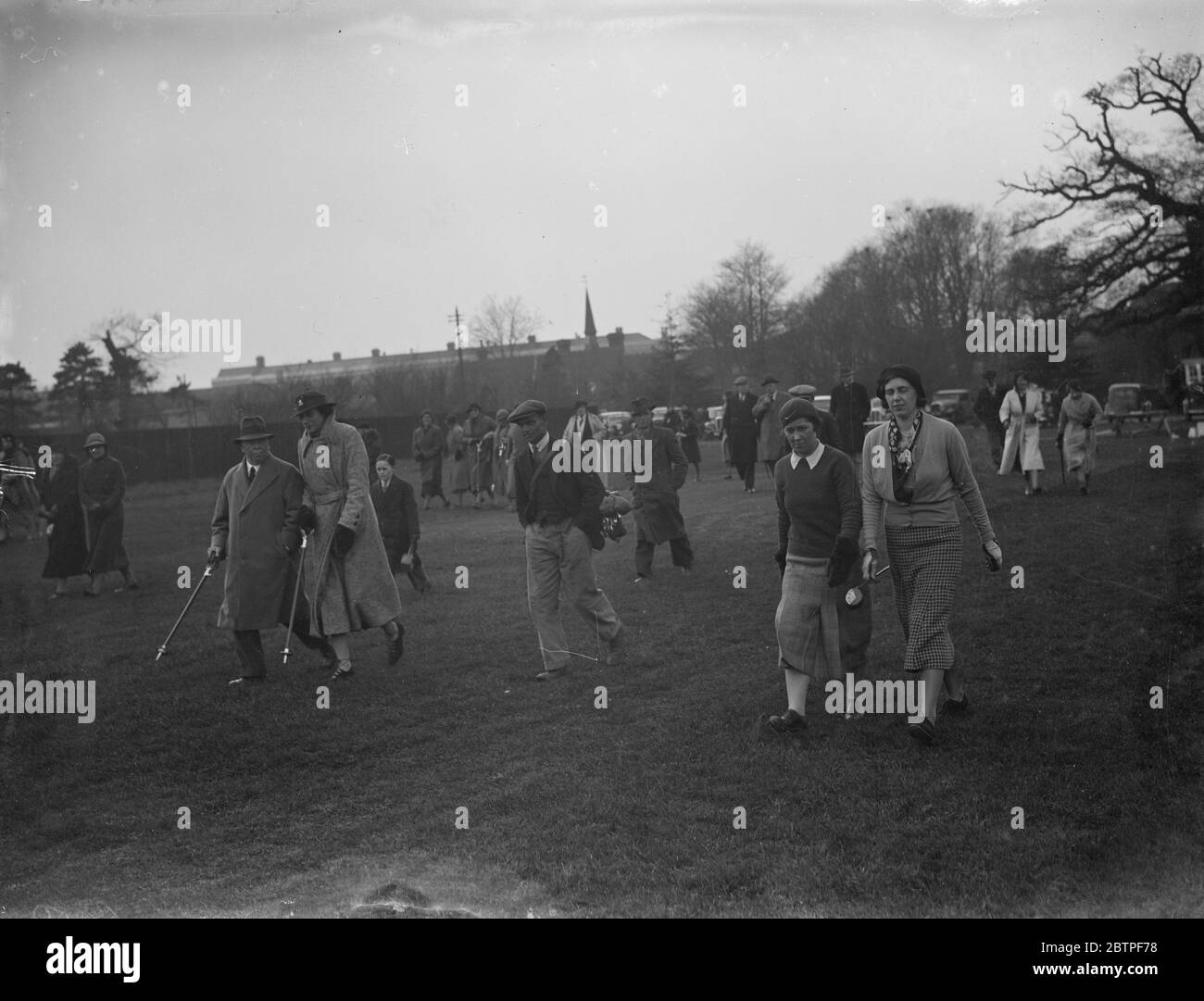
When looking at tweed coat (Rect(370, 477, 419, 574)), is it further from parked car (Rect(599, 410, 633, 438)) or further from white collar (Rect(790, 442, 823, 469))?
parked car (Rect(599, 410, 633, 438))

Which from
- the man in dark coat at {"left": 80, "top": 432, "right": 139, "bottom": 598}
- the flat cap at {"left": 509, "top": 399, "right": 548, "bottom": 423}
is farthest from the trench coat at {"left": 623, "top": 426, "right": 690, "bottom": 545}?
the man in dark coat at {"left": 80, "top": 432, "right": 139, "bottom": 598}

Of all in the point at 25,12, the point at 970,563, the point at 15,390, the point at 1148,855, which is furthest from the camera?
the point at 970,563

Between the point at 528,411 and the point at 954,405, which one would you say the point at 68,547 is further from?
the point at 954,405

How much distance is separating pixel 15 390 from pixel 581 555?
17.2 ft

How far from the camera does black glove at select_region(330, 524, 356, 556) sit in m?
7.52

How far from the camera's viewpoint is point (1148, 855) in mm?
4223

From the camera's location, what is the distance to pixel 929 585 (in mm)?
5703

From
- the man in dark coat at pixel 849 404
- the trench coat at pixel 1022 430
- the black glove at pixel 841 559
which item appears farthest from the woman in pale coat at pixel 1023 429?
the black glove at pixel 841 559

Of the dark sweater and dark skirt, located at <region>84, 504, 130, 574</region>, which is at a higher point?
the dark sweater

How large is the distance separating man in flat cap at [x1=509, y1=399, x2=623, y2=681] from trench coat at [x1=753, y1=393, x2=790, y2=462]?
25.2ft

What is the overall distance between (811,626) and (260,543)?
3.87m
